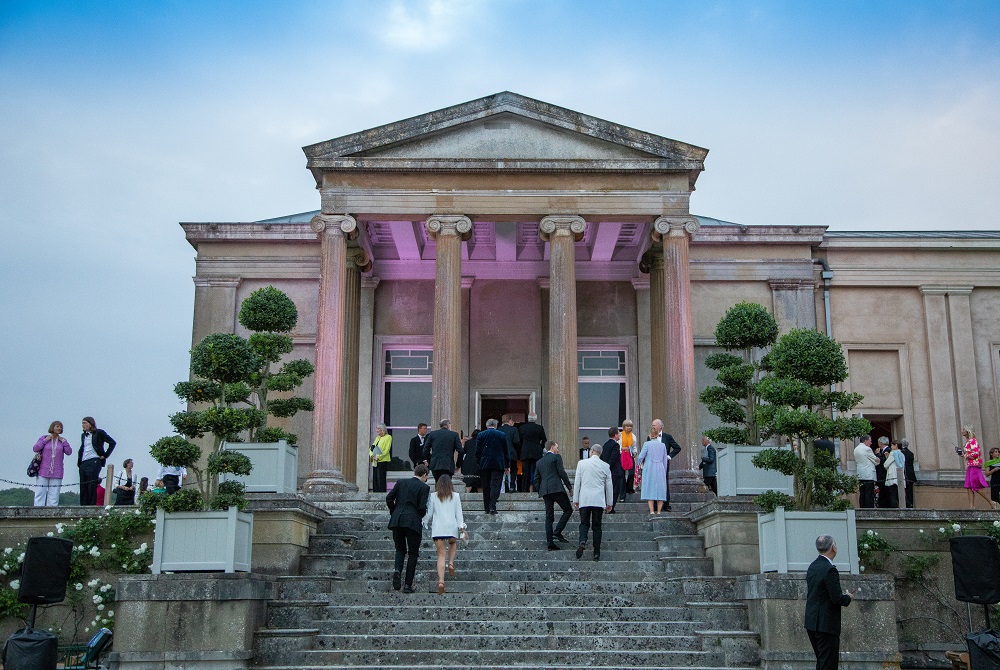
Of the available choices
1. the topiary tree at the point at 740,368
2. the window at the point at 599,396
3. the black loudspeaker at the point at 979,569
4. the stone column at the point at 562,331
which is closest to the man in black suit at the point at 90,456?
the stone column at the point at 562,331

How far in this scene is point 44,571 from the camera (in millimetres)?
11797

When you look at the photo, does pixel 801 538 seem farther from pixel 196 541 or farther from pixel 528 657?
pixel 196 541

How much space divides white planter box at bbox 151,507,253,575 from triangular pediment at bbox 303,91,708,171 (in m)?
9.75

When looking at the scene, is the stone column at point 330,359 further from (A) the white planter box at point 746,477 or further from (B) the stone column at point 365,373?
(A) the white planter box at point 746,477

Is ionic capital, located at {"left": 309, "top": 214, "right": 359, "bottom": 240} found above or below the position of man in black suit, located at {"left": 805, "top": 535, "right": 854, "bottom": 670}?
above

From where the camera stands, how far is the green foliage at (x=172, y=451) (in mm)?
12773

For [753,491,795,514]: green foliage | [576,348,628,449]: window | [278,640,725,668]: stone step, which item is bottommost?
[278,640,725,668]: stone step

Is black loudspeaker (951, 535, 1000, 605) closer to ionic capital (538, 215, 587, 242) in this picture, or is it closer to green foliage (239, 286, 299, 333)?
green foliage (239, 286, 299, 333)

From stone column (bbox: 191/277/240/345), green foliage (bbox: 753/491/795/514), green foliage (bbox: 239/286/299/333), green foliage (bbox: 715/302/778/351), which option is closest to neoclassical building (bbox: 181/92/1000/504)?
stone column (bbox: 191/277/240/345)

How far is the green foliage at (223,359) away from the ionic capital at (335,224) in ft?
21.9

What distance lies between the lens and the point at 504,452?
16250 millimetres

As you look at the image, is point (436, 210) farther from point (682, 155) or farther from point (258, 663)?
point (258, 663)

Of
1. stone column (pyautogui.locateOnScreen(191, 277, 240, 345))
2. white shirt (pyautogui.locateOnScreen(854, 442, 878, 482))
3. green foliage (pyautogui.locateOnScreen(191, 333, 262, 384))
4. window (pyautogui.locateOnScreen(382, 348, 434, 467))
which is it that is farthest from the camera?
window (pyautogui.locateOnScreen(382, 348, 434, 467))

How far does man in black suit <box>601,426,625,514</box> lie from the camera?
1684 cm
